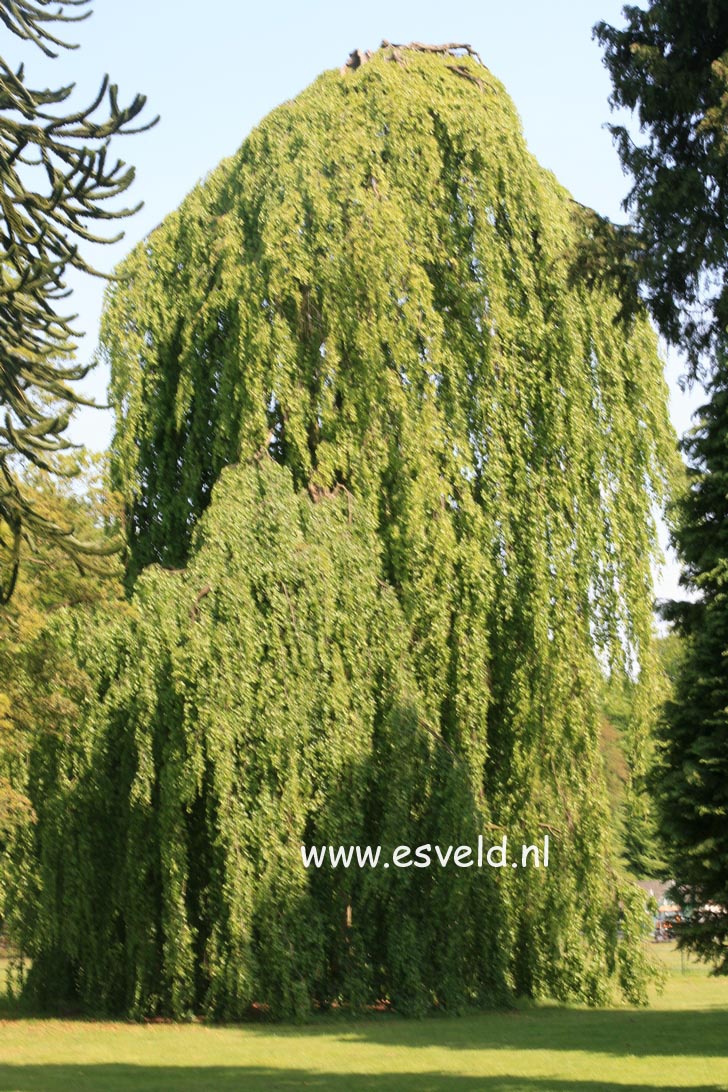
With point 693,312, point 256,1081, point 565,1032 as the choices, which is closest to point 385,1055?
point 256,1081

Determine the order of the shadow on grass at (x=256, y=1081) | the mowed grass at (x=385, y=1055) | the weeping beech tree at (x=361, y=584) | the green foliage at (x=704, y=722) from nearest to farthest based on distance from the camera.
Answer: the green foliage at (x=704, y=722)
the shadow on grass at (x=256, y=1081)
the mowed grass at (x=385, y=1055)
the weeping beech tree at (x=361, y=584)

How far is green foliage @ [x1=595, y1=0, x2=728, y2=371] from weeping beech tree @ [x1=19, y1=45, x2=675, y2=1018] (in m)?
5.58

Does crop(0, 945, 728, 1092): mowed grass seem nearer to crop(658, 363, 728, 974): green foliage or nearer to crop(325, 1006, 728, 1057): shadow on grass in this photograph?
crop(325, 1006, 728, 1057): shadow on grass

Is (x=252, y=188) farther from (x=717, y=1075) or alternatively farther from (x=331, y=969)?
(x=717, y=1075)

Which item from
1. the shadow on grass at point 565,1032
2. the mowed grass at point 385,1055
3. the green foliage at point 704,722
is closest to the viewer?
the green foliage at point 704,722

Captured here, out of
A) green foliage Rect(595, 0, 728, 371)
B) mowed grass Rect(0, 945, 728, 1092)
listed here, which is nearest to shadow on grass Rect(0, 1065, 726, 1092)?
mowed grass Rect(0, 945, 728, 1092)

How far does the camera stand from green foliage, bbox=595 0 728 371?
32.0ft

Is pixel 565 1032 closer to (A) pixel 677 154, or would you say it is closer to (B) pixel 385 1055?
(B) pixel 385 1055

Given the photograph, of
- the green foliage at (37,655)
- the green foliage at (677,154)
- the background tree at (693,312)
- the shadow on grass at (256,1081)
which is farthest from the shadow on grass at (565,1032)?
the green foliage at (677,154)

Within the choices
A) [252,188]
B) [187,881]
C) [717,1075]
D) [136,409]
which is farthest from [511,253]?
[717,1075]

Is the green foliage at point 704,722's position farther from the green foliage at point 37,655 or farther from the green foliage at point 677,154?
the green foliage at point 37,655

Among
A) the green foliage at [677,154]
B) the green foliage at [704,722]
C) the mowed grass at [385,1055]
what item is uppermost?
the green foliage at [677,154]

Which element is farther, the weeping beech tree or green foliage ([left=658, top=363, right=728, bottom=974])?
the weeping beech tree

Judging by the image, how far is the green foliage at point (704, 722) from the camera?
31.3 ft
